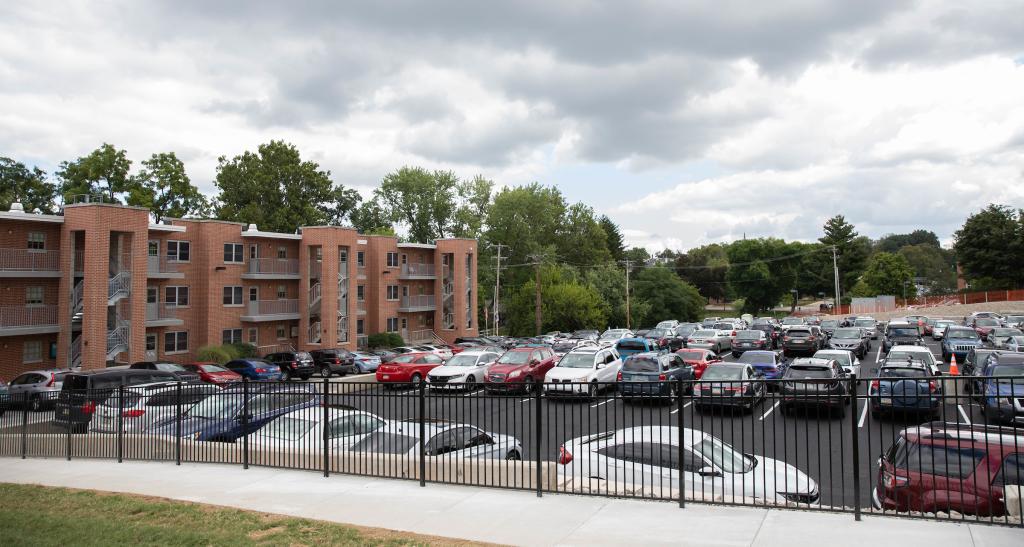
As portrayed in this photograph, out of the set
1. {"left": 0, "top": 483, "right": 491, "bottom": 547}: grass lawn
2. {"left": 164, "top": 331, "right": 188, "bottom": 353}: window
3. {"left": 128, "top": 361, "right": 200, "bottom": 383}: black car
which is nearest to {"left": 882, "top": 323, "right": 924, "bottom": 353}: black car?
{"left": 128, "top": 361, "right": 200, "bottom": 383}: black car

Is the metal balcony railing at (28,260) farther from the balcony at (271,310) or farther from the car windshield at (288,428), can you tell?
the car windshield at (288,428)

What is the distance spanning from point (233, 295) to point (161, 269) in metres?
5.63

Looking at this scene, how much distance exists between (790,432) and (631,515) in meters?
8.32

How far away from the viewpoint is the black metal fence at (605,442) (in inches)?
338

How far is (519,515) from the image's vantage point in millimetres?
9047

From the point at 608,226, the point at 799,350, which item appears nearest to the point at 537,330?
the point at 799,350

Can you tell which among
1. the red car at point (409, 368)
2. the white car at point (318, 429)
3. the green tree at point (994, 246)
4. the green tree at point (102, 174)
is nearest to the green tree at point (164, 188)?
the green tree at point (102, 174)

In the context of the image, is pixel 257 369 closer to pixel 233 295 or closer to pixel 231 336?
pixel 231 336

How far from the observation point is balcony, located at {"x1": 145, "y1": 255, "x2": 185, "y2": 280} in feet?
130

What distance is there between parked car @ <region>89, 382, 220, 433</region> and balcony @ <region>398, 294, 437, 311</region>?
4189 cm

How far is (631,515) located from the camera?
29.1ft

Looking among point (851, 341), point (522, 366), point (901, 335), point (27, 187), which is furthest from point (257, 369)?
point (27, 187)

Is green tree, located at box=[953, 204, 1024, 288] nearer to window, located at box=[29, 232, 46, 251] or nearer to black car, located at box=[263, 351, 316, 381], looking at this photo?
black car, located at box=[263, 351, 316, 381]

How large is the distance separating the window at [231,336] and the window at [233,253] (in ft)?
14.6
